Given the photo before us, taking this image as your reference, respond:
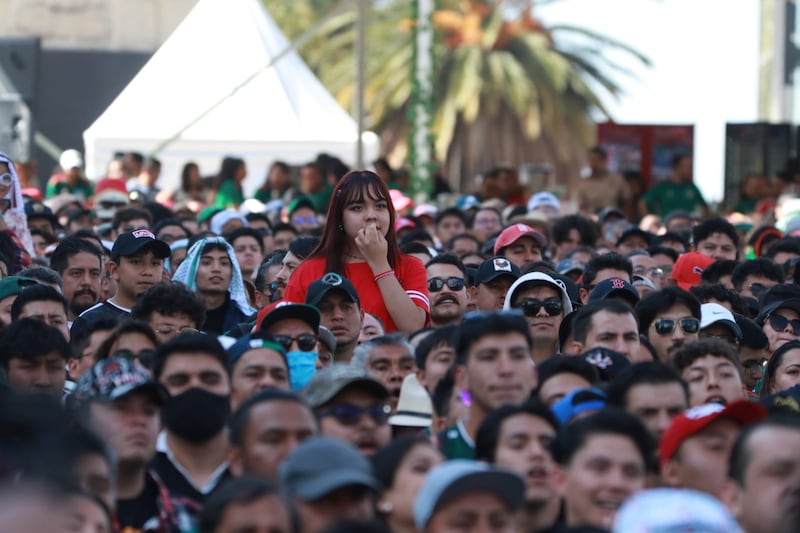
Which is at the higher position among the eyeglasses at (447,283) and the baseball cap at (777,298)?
the eyeglasses at (447,283)

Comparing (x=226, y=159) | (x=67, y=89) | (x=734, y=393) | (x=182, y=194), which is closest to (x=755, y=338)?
(x=734, y=393)

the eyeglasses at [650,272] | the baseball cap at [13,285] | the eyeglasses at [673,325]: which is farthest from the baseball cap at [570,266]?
the baseball cap at [13,285]

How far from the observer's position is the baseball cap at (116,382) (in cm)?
650

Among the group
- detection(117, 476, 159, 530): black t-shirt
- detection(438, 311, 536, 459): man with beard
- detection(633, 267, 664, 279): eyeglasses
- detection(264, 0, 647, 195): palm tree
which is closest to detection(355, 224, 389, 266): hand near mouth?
detection(438, 311, 536, 459): man with beard

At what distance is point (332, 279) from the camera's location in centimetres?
852

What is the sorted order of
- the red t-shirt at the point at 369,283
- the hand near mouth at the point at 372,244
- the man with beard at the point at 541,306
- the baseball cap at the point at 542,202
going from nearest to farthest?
1. the hand near mouth at the point at 372,244
2. the red t-shirt at the point at 369,283
3. the man with beard at the point at 541,306
4. the baseball cap at the point at 542,202

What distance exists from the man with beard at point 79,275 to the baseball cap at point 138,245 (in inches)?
14.0

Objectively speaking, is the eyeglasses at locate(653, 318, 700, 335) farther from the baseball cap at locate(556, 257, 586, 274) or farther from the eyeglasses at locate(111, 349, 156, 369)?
the eyeglasses at locate(111, 349, 156, 369)

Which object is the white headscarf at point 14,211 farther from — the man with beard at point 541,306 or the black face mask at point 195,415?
the black face mask at point 195,415

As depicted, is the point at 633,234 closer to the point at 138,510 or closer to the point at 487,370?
the point at 487,370

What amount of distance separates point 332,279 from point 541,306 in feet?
3.99

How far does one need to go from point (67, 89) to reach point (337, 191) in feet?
66.7

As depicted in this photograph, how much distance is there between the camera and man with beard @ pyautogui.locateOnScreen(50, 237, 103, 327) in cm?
1051

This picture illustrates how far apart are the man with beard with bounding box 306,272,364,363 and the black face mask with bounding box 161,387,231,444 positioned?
1811 mm
